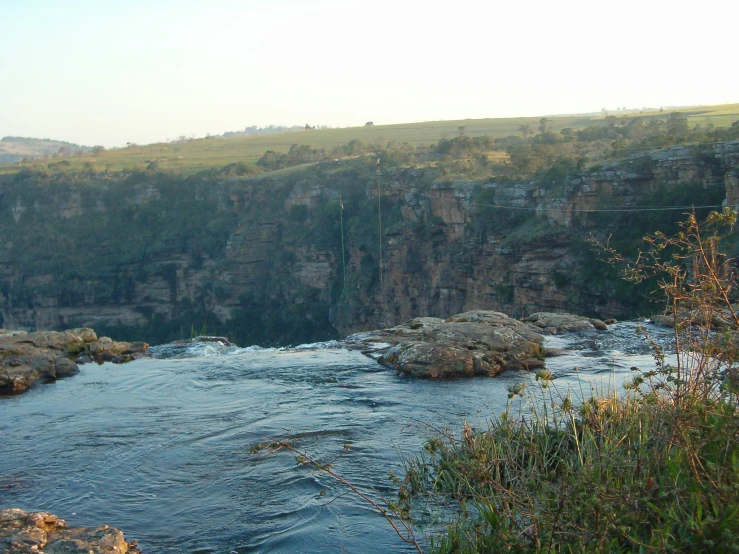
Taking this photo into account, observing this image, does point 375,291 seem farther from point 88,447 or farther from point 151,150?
point 151,150

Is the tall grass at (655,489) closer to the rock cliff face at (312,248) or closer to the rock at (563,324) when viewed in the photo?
the rock at (563,324)

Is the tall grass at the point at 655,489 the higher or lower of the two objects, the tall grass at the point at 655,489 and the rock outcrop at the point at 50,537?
the higher

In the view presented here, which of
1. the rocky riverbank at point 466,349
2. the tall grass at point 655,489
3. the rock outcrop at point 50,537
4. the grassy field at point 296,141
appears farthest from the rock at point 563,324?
the grassy field at point 296,141

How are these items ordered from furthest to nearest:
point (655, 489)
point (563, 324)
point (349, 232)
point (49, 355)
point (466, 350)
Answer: point (349, 232)
point (563, 324)
point (49, 355)
point (466, 350)
point (655, 489)

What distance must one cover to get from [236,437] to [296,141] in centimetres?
7996

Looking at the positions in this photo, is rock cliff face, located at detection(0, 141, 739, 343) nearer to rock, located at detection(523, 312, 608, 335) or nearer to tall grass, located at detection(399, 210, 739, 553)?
rock, located at detection(523, 312, 608, 335)

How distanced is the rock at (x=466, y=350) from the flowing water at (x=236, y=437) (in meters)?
0.33

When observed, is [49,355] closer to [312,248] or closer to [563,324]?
[563,324]

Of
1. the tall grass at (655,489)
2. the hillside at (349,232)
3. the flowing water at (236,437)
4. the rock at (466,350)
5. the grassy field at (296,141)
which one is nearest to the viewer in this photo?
the tall grass at (655,489)

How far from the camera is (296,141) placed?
285ft

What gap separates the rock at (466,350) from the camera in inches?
478

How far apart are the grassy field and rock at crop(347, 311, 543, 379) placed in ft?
160

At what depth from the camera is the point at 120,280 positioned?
50906 mm

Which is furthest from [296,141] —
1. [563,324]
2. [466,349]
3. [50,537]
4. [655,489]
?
[655,489]
